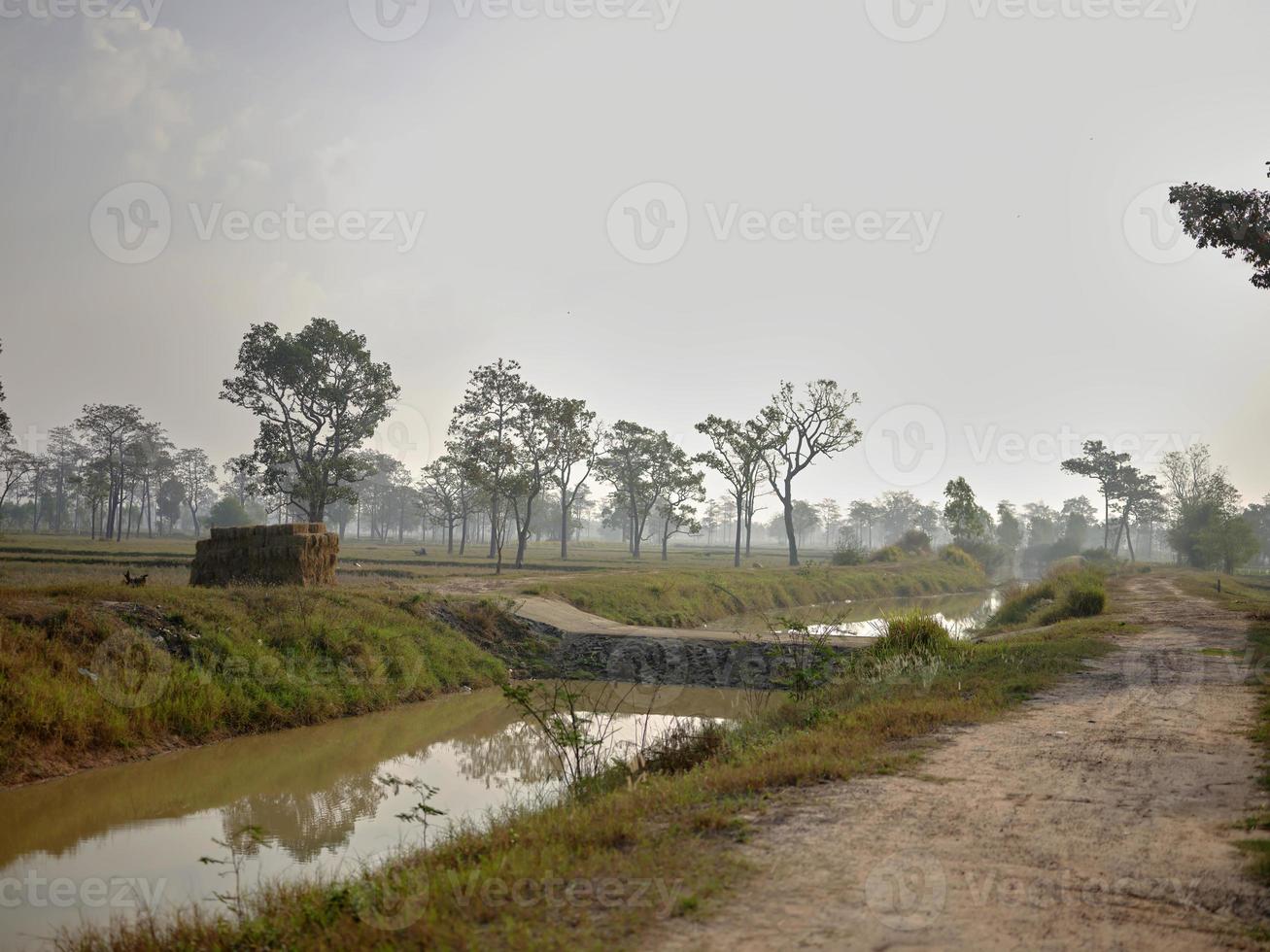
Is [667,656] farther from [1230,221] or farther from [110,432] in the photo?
[110,432]

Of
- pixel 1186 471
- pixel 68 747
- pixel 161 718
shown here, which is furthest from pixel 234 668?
pixel 1186 471

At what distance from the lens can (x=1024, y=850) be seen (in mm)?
5352

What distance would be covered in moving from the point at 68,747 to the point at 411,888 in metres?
9.74

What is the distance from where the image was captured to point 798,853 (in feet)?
17.7

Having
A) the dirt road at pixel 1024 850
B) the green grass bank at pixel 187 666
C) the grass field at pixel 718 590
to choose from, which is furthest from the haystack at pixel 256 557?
the dirt road at pixel 1024 850

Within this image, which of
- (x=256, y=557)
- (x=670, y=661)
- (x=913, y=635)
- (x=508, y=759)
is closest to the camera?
(x=508, y=759)

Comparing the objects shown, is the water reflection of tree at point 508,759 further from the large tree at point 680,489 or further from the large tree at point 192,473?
the large tree at point 192,473

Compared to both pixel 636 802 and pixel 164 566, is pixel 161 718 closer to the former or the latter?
pixel 636 802

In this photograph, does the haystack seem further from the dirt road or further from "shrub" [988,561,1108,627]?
"shrub" [988,561,1108,627]
